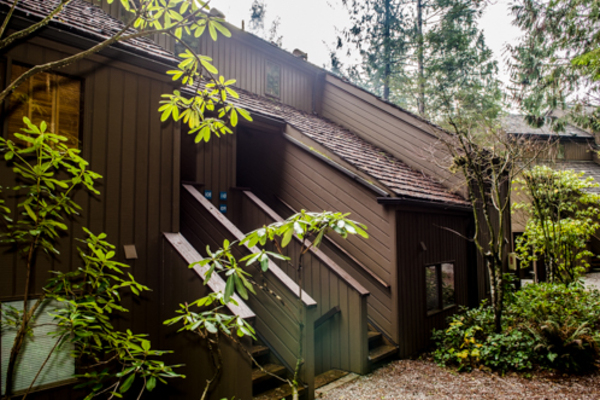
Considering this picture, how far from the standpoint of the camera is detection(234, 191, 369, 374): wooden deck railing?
5.85 metres

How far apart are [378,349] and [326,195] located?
2994 millimetres

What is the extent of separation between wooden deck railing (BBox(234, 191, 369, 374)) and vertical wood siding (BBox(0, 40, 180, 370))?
7.37ft

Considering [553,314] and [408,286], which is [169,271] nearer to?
[408,286]

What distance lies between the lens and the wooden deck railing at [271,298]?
4.75m

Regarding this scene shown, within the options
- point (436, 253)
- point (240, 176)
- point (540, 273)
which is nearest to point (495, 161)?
point (436, 253)

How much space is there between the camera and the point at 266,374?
466cm

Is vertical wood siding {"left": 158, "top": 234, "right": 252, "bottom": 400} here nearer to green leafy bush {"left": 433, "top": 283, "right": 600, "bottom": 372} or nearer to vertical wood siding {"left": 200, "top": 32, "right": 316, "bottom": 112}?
green leafy bush {"left": 433, "top": 283, "right": 600, "bottom": 372}

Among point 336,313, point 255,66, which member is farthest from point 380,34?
point 336,313

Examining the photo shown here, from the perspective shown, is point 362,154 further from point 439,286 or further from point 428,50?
point 428,50

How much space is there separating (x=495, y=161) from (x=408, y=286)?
5.09 meters

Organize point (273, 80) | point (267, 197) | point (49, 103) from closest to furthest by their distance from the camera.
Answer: point (49, 103) → point (267, 197) → point (273, 80)

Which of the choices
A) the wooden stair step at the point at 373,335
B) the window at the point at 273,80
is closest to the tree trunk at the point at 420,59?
the window at the point at 273,80

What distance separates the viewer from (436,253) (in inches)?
313

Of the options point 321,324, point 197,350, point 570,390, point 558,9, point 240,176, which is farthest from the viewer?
point 558,9
